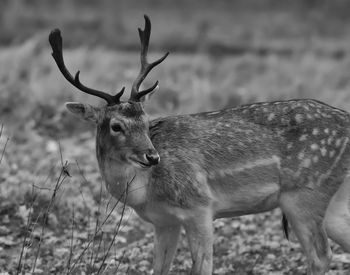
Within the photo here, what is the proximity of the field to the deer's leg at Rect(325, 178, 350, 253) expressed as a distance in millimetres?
1004

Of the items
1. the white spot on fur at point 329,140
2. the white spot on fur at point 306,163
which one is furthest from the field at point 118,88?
the white spot on fur at point 329,140

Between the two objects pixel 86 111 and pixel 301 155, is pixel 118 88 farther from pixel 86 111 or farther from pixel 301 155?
pixel 301 155

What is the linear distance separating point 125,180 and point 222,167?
87 centimetres

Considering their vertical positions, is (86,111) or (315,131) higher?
(86,111)

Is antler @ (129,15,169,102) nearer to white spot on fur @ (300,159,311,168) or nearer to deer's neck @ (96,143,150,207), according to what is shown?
deer's neck @ (96,143,150,207)

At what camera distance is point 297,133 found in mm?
8383

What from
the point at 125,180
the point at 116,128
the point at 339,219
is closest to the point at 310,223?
the point at 339,219

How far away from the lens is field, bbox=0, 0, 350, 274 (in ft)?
30.9

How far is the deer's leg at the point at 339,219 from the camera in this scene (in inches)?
329

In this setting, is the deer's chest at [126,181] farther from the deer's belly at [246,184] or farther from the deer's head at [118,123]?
the deer's belly at [246,184]

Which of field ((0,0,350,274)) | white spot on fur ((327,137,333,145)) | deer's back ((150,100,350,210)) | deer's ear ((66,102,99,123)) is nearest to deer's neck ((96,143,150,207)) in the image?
deer's back ((150,100,350,210))

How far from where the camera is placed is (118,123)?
26.4 feet

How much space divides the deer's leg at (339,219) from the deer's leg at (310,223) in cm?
15

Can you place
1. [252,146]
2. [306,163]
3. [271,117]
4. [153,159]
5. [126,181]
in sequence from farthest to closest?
[271,117] < [252,146] < [306,163] < [126,181] < [153,159]
